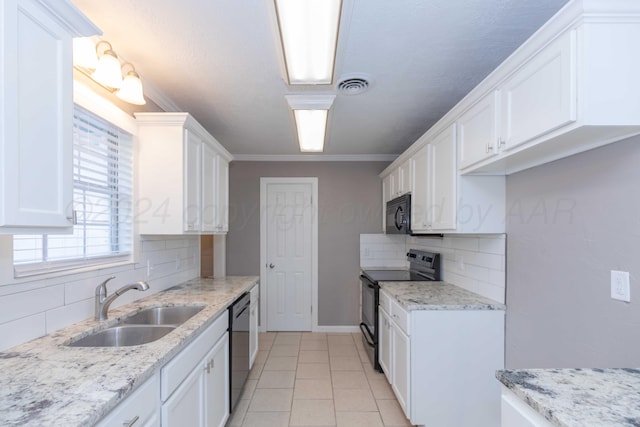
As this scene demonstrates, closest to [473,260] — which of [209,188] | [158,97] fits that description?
[209,188]

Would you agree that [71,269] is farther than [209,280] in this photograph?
No

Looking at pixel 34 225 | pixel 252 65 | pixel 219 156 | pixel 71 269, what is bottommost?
pixel 71 269

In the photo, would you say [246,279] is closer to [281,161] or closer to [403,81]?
[281,161]

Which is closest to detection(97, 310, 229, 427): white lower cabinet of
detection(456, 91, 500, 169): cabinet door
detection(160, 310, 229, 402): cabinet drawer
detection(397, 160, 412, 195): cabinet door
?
detection(160, 310, 229, 402): cabinet drawer

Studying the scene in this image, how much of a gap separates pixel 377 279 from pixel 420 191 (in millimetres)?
1024

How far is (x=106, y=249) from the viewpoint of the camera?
6.31ft

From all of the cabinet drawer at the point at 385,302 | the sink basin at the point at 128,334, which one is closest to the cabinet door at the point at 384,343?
the cabinet drawer at the point at 385,302

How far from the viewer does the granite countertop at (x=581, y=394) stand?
2.69 feet

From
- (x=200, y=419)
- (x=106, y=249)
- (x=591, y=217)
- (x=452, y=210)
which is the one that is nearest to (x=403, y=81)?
(x=452, y=210)

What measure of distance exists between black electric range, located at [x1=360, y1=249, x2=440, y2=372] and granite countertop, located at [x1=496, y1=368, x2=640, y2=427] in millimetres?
2022

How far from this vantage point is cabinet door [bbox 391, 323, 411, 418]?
7.06 feet

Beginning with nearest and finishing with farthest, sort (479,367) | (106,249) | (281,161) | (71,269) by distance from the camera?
(71,269) < (106,249) < (479,367) < (281,161)

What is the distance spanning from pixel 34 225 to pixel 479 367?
8.02ft

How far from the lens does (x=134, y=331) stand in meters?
1.69
